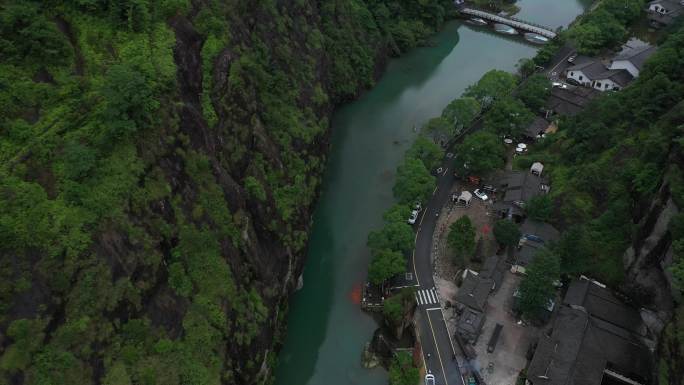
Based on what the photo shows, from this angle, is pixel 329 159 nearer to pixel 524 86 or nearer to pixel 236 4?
pixel 236 4

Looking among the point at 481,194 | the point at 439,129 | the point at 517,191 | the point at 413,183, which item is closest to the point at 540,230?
the point at 517,191

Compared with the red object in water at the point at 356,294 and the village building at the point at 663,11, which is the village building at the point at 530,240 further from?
the village building at the point at 663,11

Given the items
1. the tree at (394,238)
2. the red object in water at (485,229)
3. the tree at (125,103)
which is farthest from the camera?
the red object in water at (485,229)

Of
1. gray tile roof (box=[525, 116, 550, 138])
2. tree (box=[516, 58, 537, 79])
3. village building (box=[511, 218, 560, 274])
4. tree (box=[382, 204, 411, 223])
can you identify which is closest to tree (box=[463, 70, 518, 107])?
gray tile roof (box=[525, 116, 550, 138])

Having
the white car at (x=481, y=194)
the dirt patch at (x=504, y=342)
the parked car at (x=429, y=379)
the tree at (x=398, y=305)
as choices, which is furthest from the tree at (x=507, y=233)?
the parked car at (x=429, y=379)

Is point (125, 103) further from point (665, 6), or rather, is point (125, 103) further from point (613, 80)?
point (665, 6)
